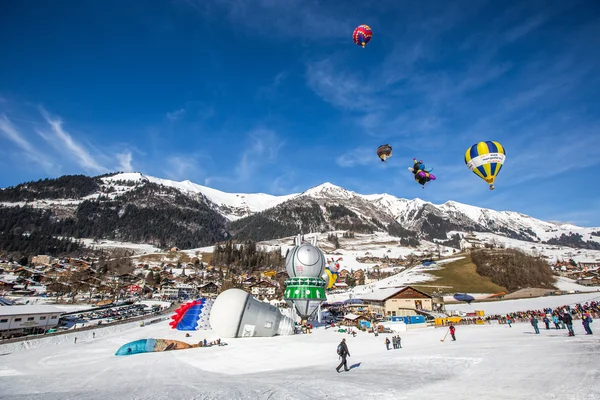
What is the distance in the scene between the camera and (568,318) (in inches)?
715

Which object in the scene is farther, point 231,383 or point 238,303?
Answer: point 238,303

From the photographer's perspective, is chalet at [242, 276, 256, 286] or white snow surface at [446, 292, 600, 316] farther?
chalet at [242, 276, 256, 286]

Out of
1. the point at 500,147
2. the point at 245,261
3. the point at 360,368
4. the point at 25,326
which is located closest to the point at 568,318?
the point at 360,368

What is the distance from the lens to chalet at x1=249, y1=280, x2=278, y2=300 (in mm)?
96863

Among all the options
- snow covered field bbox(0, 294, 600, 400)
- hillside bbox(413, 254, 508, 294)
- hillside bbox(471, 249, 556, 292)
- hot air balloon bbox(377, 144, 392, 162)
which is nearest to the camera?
snow covered field bbox(0, 294, 600, 400)

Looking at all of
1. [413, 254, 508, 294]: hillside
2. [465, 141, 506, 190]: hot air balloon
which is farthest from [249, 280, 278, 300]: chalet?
[465, 141, 506, 190]: hot air balloon

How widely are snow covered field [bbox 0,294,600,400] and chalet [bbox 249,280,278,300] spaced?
251 ft

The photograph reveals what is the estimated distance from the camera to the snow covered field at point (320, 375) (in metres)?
9.89

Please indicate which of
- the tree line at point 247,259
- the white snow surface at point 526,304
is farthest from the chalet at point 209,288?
the white snow surface at point 526,304

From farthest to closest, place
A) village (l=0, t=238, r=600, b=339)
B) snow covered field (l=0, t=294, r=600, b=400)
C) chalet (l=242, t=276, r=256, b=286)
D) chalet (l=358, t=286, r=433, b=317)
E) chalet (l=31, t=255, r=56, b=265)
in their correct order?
chalet (l=31, t=255, r=56, b=265)
chalet (l=242, t=276, r=256, b=286)
chalet (l=358, t=286, r=433, b=317)
village (l=0, t=238, r=600, b=339)
snow covered field (l=0, t=294, r=600, b=400)

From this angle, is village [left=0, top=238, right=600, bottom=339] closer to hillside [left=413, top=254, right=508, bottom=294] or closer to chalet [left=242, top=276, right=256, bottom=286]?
chalet [left=242, top=276, right=256, bottom=286]

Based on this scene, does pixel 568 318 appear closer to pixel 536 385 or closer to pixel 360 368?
pixel 536 385

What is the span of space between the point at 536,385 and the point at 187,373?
14.0m

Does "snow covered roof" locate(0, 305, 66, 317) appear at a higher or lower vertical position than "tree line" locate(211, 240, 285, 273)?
lower
